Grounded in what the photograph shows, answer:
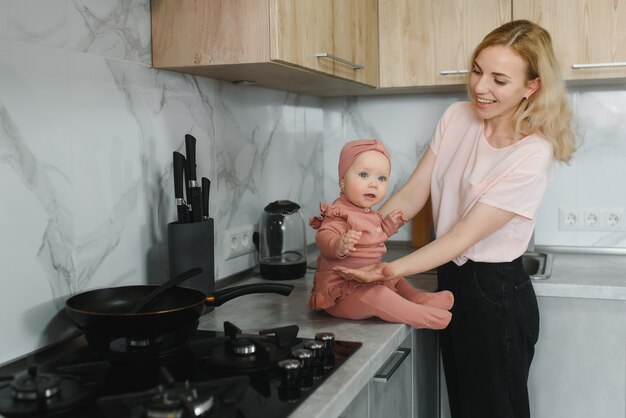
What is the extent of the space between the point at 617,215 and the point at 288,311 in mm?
1389

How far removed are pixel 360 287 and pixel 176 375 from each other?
0.49m

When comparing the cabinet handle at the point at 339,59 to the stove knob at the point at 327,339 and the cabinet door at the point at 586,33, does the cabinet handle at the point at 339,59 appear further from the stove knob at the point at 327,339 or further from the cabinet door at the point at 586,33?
the stove knob at the point at 327,339

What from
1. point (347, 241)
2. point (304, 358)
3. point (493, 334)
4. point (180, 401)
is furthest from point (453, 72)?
point (180, 401)

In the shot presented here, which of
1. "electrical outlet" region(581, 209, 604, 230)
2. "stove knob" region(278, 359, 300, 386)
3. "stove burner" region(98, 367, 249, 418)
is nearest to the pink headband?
"stove knob" region(278, 359, 300, 386)

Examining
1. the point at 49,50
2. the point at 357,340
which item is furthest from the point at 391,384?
the point at 49,50

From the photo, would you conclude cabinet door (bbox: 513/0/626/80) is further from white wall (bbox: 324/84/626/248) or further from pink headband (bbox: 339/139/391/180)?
pink headband (bbox: 339/139/391/180)

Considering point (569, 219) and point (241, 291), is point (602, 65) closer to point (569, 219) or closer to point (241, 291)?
point (569, 219)

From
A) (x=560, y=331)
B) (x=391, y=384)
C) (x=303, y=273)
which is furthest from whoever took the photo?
(x=303, y=273)

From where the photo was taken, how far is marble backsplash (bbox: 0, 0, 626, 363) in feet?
4.38

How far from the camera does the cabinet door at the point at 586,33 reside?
2166 millimetres

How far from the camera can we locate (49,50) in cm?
140

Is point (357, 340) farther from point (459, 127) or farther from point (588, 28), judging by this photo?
point (588, 28)

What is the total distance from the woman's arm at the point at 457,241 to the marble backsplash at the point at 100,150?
22.5 inches

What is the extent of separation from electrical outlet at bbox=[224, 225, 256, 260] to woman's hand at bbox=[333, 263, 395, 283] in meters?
0.63
